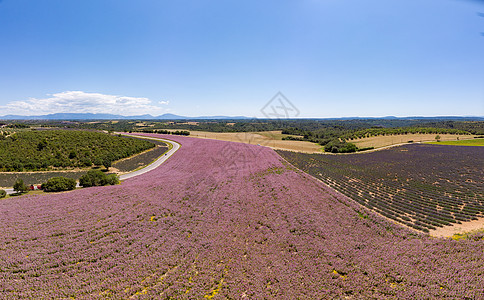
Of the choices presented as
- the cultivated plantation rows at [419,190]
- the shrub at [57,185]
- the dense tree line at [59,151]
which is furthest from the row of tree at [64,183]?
the cultivated plantation rows at [419,190]

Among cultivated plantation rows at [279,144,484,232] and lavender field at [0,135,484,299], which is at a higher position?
lavender field at [0,135,484,299]

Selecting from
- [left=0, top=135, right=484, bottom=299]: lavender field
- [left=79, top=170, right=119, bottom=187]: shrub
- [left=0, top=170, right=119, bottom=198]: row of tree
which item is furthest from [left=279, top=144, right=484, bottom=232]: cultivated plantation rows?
[left=0, top=170, right=119, bottom=198]: row of tree

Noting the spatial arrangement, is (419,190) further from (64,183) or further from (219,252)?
(64,183)

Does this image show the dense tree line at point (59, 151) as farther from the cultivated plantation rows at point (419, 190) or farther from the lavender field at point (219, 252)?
the cultivated plantation rows at point (419, 190)

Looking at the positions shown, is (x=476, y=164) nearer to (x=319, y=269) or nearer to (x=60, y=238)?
(x=319, y=269)

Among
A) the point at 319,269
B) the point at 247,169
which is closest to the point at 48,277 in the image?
the point at 319,269

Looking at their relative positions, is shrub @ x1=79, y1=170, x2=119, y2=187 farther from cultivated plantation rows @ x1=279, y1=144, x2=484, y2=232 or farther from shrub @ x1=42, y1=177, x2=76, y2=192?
cultivated plantation rows @ x1=279, y1=144, x2=484, y2=232

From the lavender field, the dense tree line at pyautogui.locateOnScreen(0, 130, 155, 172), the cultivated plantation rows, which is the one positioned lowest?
the cultivated plantation rows
